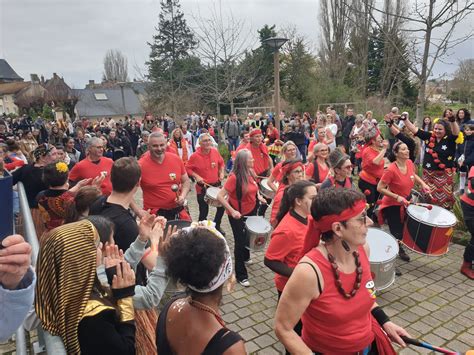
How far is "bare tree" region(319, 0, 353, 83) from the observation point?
30.2m

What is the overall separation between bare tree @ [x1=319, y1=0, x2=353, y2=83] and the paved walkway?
26.5 m

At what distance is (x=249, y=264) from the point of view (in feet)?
19.7

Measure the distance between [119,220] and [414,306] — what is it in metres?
3.81

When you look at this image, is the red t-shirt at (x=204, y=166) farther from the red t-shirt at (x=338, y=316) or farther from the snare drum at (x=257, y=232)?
the red t-shirt at (x=338, y=316)

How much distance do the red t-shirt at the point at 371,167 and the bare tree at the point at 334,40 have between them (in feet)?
81.7

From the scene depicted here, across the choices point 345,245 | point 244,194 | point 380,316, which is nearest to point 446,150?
point 244,194

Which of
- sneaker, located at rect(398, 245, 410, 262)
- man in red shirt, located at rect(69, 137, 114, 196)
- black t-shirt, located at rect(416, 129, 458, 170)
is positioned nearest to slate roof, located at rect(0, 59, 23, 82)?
man in red shirt, located at rect(69, 137, 114, 196)

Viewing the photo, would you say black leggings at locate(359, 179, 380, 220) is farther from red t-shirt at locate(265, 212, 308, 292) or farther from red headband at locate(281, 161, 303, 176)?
red t-shirt at locate(265, 212, 308, 292)

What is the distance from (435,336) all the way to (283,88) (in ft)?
98.2

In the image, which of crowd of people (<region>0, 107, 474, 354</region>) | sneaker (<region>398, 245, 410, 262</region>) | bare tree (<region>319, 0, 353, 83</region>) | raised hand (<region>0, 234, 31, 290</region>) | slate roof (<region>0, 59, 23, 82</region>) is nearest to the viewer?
raised hand (<region>0, 234, 31, 290</region>)

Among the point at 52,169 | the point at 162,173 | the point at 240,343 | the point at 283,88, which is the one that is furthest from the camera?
the point at 283,88

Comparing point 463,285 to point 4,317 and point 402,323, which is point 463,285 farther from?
point 4,317

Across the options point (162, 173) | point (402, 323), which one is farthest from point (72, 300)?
point (402, 323)

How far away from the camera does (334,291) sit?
218 cm
